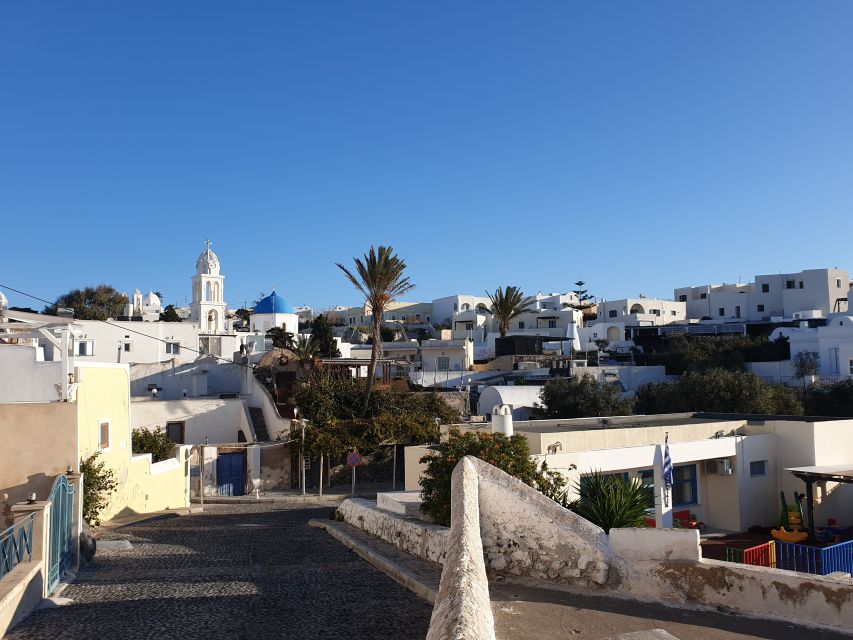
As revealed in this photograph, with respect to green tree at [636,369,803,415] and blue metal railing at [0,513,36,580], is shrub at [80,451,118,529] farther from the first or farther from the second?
green tree at [636,369,803,415]

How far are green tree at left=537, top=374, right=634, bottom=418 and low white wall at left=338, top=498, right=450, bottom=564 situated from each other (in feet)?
80.2

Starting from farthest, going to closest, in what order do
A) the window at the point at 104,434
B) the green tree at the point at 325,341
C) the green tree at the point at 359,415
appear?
the green tree at the point at 325,341, the green tree at the point at 359,415, the window at the point at 104,434

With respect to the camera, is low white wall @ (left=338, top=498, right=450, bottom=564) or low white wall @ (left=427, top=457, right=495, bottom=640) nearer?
low white wall @ (left=427, top=457, right=495, bottom=640)

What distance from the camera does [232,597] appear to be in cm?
885

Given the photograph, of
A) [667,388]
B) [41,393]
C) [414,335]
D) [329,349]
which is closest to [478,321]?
[414,335]

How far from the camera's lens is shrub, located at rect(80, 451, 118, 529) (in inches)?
592

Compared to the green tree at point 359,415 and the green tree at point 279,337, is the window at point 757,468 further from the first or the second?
the green tree at point 279,337

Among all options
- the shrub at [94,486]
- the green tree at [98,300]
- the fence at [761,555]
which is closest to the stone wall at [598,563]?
the fence at [761,555]

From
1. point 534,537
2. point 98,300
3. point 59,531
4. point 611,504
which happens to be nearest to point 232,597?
point 59,531

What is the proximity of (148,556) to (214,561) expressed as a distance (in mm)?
1382

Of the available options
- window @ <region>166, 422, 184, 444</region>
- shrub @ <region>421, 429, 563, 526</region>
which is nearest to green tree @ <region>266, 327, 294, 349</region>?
window @ <region>166, 422, 184, 444</region>

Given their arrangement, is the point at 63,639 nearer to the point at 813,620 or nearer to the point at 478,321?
the point at 813,620

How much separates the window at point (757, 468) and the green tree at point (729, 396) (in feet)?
54.5

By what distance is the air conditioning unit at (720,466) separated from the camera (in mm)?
20922
